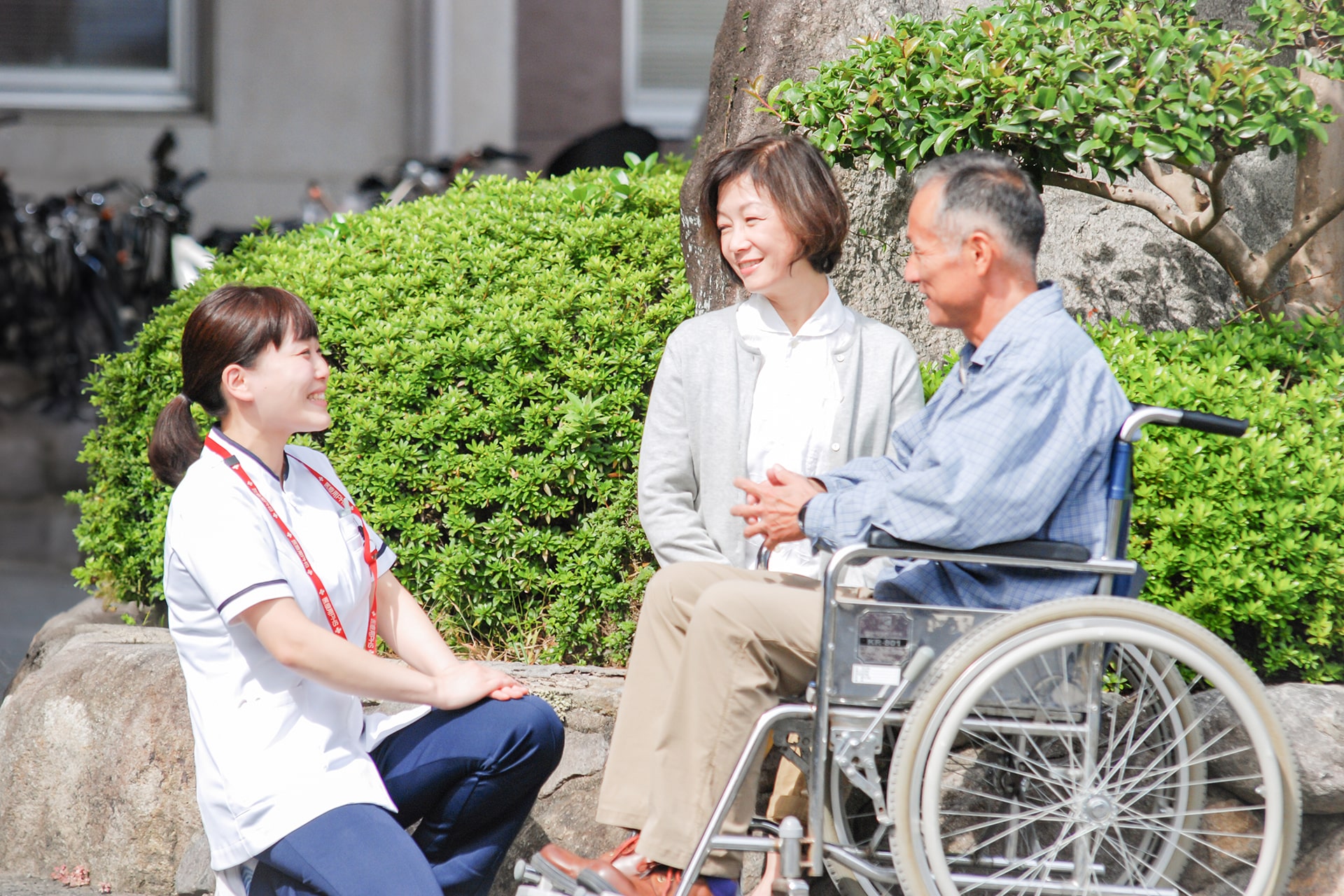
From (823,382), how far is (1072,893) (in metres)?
1.21

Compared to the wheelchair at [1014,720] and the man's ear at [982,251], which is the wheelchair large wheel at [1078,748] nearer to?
the wheelchair at [1014,720]

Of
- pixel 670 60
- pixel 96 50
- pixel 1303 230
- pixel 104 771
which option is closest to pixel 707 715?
pixel 104 771

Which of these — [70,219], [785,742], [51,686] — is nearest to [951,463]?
[785,742]

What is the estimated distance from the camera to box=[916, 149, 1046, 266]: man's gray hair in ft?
8.05

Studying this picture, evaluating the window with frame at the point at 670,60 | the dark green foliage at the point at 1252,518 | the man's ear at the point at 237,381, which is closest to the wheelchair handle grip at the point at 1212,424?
the dark green foliage at the point at 1252,518

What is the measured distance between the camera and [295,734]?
2.34 metres

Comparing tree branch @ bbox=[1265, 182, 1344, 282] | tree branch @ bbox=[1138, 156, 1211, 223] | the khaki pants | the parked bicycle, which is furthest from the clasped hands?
the parked bicycle

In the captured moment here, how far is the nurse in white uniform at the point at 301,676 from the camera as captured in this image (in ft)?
7.47

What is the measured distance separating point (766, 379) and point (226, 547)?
1276mm

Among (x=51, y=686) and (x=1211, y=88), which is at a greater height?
(x=1211, y=88)

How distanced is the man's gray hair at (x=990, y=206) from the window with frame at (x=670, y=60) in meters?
8.40

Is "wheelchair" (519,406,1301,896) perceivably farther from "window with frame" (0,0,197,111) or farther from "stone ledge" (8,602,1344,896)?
"window with frame" (0,0,197,111)

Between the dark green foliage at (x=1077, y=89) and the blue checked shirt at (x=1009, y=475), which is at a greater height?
the dark green foliage at (x=1077, y=89)

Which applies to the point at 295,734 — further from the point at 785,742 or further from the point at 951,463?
the point at 951,463
